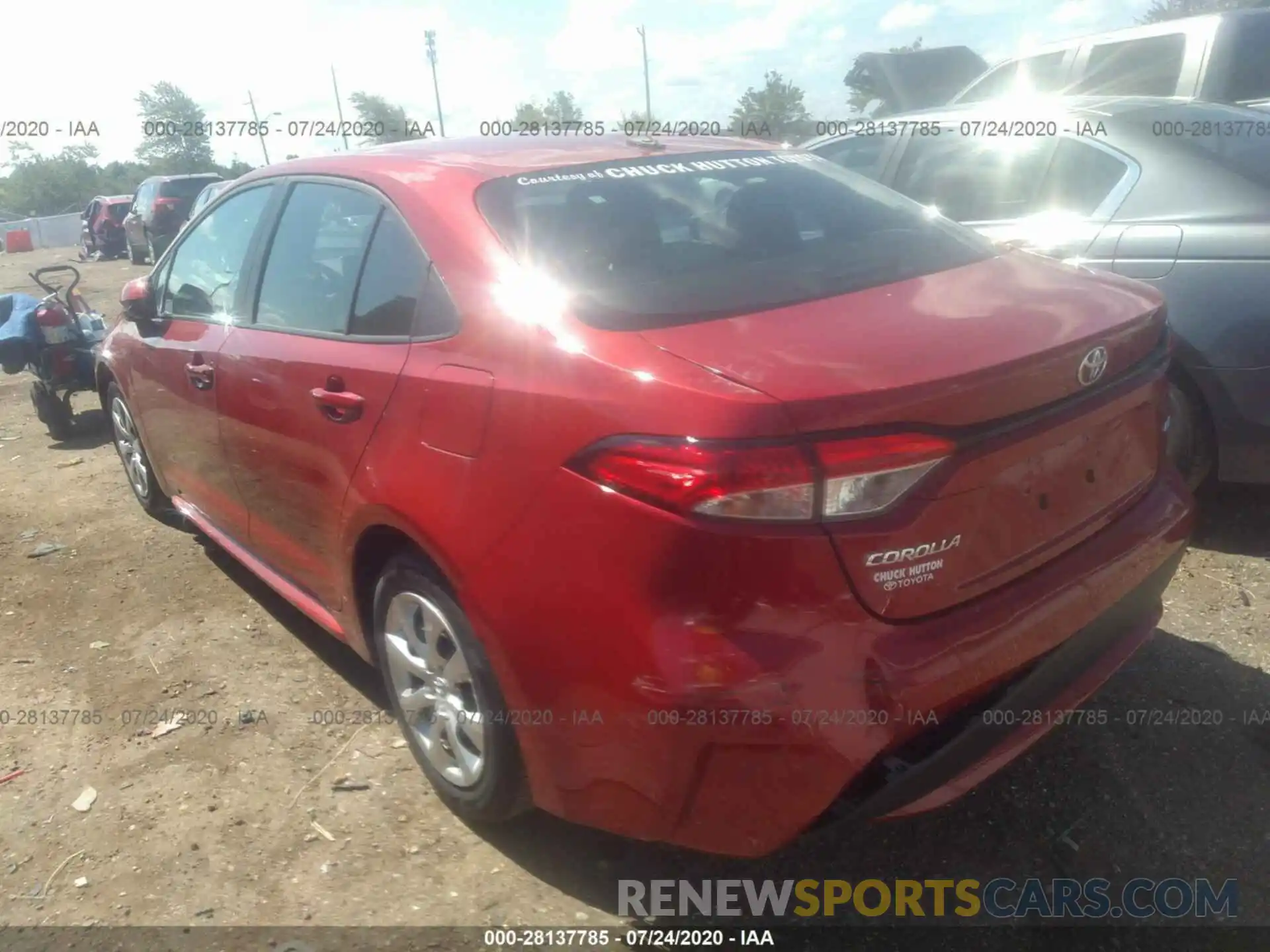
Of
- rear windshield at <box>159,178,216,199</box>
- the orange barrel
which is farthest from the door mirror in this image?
the orange barrel

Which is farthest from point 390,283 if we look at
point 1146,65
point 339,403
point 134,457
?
point 1146,65

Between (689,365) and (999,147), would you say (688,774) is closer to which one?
(689,365)

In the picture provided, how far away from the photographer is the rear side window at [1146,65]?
631cm

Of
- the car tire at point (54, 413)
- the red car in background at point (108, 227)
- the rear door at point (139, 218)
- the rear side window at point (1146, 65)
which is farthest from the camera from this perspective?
the red car in background at point (108, 227)

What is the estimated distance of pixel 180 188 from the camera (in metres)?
20.3

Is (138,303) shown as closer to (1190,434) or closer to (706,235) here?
(706,235)

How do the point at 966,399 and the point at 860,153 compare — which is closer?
the point at 966,399

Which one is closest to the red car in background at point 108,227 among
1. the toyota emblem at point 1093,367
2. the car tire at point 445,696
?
the car tire at point 445,696

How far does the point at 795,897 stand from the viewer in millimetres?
2387

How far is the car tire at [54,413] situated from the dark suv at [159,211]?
1345cm

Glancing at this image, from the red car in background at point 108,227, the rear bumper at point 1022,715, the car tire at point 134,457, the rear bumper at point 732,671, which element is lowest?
the red car in background at point 108,227

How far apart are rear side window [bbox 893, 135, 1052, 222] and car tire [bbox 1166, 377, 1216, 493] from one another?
1.07m

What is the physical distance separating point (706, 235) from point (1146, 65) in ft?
17.2

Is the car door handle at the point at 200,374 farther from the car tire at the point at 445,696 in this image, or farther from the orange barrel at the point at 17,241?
the orange barrel at the point at 17,241
